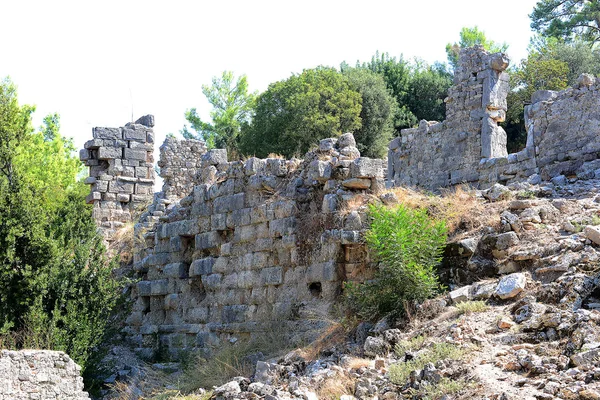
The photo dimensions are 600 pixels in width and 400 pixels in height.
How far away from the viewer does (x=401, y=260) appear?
9922 mm

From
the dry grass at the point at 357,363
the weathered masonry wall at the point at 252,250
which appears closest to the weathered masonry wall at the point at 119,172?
the weathered masonry wall at the point at 252,250

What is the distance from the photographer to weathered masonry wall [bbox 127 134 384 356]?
39.6ft

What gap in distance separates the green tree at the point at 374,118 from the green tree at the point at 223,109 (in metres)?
7.22

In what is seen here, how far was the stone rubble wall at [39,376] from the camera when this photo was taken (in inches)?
428

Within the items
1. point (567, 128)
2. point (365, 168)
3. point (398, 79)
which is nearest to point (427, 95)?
point (398, 79)

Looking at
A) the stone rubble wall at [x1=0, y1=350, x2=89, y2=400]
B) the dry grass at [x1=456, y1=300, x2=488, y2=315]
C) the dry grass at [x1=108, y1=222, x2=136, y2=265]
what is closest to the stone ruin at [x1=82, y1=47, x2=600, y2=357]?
the dry grass at [x1=108, y1=222, x2=136, y2=265]

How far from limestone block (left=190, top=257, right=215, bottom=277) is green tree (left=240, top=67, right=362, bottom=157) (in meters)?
15.1

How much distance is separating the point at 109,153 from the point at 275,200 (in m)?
7.15

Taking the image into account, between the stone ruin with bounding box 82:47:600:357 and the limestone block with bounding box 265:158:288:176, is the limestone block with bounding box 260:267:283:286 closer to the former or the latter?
the stone ruin with bounding box 82:47:600:357

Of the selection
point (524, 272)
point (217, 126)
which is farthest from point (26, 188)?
point (217, 126)

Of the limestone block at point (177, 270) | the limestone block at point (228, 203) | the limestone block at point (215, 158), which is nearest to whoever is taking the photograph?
the limestone block at point (228, 203)

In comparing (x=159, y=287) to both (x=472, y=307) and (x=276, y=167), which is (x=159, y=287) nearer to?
(x=276, y=167)

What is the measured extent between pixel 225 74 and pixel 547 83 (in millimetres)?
15538

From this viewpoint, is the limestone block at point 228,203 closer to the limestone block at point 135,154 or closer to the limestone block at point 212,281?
the limestone block at point 212,281
